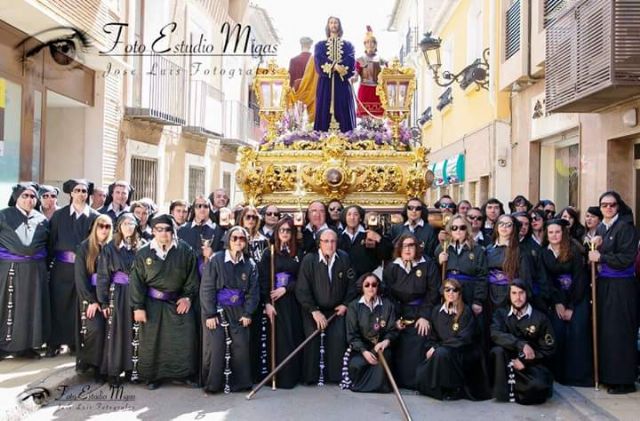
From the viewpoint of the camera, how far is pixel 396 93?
9.02 m

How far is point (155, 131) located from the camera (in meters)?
13.8

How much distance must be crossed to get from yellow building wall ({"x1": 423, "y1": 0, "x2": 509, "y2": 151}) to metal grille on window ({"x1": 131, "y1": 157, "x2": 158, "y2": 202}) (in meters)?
6.67

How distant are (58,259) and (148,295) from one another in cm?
139

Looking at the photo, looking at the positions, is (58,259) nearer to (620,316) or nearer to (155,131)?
(620,316)

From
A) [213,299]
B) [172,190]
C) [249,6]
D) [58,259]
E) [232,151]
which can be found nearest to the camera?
[213,299]

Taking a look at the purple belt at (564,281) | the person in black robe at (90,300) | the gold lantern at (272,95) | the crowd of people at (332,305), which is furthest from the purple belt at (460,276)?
the gold lantern at (272,95)

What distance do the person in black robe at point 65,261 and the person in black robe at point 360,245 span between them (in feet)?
8.22

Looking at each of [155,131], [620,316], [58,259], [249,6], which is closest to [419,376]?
[620,316]

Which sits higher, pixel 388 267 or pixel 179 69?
pixel 179 69

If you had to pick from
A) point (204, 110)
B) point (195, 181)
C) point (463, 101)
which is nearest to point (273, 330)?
point (204, 110)

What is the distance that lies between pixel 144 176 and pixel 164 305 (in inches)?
308

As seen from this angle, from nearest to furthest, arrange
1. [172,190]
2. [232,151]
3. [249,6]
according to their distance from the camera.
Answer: [172,190] < [232,151] < [249,6]

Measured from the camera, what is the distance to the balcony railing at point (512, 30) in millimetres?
12188

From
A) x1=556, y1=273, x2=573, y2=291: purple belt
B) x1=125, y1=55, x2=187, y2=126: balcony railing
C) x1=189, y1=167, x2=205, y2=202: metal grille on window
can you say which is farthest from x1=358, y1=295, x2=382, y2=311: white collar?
x1=189, y1=167, x2=205, y2=202: metal grille on window
